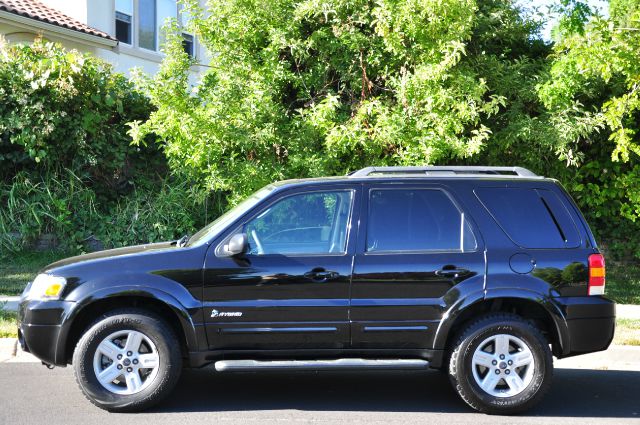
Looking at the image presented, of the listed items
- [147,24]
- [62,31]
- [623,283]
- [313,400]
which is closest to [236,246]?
[313,400]

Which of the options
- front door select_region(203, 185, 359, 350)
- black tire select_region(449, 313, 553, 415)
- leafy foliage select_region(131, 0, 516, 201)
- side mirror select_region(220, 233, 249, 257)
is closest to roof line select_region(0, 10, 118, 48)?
leafy foliage select_region(131, 0, 516, 201)

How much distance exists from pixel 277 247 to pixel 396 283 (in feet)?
3.04

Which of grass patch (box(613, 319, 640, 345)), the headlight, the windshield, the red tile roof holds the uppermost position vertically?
the red tile roof

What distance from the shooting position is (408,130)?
33.3 ft

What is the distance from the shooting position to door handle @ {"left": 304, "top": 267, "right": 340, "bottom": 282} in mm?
5777

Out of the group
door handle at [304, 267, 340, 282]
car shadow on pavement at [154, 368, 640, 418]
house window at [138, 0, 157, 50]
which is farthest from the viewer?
house window at [138, 0, 157, 50]

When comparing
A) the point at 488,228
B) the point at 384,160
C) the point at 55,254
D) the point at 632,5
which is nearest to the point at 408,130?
the point at 384,160

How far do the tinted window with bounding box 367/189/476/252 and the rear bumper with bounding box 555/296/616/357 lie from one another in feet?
2.83

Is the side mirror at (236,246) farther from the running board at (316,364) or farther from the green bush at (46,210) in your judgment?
the green bush at (46,210)

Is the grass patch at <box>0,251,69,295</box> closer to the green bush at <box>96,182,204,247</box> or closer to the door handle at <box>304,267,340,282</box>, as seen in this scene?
the green bush at <box>96,182,204,247</box>

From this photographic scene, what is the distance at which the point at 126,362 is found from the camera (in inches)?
224

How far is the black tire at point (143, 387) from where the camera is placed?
18.5 ft

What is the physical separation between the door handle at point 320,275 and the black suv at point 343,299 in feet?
0.06

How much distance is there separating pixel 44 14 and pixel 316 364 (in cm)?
1348
